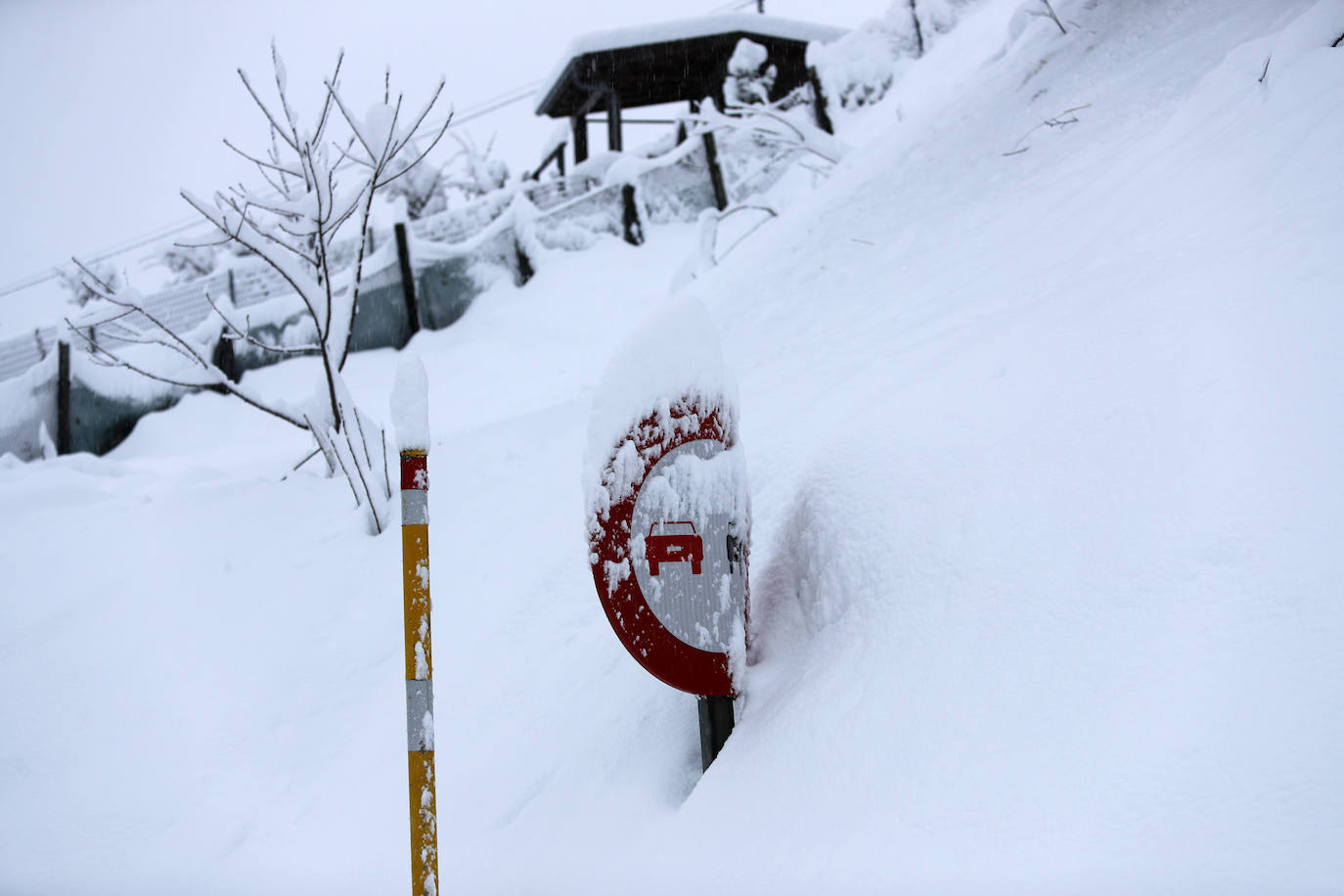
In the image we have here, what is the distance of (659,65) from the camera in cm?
1526

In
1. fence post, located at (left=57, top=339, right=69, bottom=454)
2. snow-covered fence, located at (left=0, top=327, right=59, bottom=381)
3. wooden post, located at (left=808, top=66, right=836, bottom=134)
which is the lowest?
fence post, located at (left=57, top=339, right=69, bottom=454)

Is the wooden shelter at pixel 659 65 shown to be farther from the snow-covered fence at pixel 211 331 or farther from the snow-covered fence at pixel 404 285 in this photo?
the snow-covered fence at pixel 211 331

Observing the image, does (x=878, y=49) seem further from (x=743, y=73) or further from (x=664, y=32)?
(x=664, y=32)

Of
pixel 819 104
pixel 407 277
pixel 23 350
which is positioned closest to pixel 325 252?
pixel 407 277

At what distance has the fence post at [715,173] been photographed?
13.5 meters

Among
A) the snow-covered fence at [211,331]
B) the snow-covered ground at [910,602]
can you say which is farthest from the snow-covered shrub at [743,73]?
the snow-covered ground at [910,602]

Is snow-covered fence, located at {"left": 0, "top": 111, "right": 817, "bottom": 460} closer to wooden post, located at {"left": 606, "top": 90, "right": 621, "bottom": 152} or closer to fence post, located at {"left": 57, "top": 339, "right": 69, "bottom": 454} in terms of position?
fence post, located at {"left": 57, "top": 339, "right": 69, "bottom": 454}

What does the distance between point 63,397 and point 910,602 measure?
37.0ft

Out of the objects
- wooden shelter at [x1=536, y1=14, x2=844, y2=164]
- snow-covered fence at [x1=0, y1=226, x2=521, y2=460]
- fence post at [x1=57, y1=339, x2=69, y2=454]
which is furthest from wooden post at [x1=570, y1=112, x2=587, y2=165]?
fence post at [x1=57, y1=339, x2=69, y2=454]

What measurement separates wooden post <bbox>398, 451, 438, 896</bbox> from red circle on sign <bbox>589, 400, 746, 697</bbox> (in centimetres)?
40

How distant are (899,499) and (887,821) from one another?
898 mm

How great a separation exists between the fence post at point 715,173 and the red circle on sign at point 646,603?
12.0 meters

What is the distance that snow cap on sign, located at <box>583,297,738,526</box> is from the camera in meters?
2.09

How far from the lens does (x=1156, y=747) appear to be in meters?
1.34
